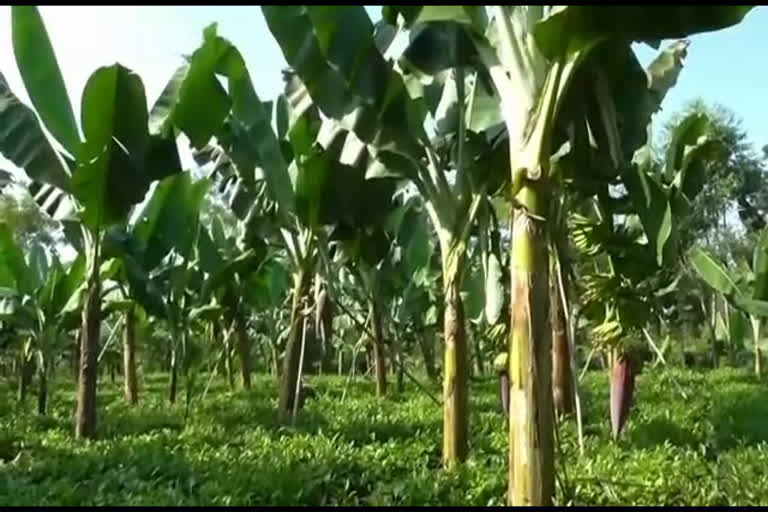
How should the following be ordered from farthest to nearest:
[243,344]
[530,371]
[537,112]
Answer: [243,344] → [537,112] → [530,371]

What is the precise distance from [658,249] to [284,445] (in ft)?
8.21

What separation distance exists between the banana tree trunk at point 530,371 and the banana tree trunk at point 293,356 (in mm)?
3205

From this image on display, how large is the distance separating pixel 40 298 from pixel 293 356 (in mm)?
2749

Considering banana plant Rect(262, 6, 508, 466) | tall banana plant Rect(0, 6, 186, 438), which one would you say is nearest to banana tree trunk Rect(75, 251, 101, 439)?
tall banana plant Rect(0, 6, 186, 438)

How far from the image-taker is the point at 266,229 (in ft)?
21.0

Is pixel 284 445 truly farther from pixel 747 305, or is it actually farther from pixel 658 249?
pixel 747 305

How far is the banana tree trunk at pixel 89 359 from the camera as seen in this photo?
217 inches

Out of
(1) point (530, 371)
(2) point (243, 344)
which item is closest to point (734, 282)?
(1) point (530, 371)

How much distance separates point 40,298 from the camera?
291 inches

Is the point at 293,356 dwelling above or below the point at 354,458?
above

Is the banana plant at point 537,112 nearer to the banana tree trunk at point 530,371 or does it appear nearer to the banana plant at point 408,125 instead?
the banana tree trunk at point 530,371

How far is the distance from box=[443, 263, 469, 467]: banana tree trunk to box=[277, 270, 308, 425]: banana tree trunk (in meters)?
1.89

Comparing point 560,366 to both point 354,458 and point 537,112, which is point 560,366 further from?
point 537,112

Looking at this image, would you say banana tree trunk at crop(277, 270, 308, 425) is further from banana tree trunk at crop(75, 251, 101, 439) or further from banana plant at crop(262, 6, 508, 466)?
banana plant at crop(262, 6, 508, 466)
